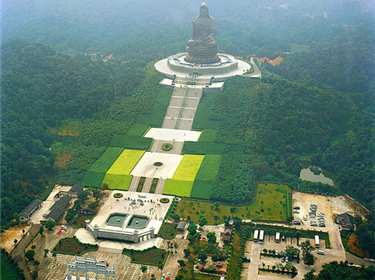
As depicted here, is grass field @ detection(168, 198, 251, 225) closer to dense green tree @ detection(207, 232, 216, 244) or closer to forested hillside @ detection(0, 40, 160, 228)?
dense green tree @ detection(207, 232, 216, 244)

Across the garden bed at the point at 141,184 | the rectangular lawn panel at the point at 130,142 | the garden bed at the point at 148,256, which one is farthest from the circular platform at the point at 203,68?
the garden bed at the point at 148,256

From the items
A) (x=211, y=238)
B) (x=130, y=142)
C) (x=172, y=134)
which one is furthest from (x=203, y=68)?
(x=211, y=238)

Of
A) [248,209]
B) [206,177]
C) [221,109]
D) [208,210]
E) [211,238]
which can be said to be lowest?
[208,210]

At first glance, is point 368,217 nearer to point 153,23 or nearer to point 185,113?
point 185,113

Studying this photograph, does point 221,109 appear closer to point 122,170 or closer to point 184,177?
point 184,177

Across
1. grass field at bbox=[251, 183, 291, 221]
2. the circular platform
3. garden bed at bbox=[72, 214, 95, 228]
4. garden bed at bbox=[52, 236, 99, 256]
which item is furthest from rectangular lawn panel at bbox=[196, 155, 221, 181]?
the circular platform

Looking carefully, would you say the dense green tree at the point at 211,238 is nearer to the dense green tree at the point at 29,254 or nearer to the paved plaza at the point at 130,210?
the paved plaza at the point at 130,210

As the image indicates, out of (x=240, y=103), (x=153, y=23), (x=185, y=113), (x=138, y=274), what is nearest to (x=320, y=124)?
(x=240, y=103)

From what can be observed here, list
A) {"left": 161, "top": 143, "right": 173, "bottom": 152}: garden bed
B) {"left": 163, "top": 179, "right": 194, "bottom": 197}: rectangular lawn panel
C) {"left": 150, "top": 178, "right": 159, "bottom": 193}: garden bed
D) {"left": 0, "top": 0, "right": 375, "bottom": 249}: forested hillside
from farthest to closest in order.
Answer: {"left": 161, "top": 143, "right": 173, "bottom": 152}: garden bed < {"left": 0, "top": 0, "right": 375, "bottom": 249}: forested hillside < {"left": 150, "top": 178, "right": 159, "bottom": 193}: garden bed < {"left": 163, "top": 179, "right": 194, "bottom": 197}: rectangular lawn panel
